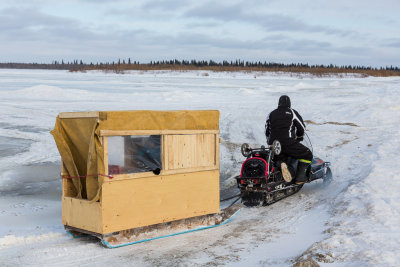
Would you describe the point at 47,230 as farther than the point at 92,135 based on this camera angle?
Yes

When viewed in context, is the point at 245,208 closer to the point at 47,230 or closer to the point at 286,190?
the point at 286,190

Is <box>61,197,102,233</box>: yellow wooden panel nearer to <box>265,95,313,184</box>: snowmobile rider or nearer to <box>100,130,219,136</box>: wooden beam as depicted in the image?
<box>100,130,219,136</box>: wooden beam

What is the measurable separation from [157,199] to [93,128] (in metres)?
1.26

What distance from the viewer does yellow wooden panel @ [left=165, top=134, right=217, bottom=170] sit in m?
6.67

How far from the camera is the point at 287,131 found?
8.39 meters

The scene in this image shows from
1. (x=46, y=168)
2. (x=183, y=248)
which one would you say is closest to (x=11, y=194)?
(x=46, y=168)

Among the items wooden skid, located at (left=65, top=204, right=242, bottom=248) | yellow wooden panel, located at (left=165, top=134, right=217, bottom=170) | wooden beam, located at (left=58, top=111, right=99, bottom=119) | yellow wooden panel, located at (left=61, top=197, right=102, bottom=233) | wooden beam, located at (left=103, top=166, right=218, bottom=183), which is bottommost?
wooden skid, located at (left=65, top=204, right=242, bottom=248)

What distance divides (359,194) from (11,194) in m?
5.91

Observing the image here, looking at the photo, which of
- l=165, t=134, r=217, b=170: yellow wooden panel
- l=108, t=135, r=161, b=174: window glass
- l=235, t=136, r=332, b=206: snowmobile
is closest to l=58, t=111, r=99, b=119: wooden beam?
l=108, t=135, r=161, b=174: window glass

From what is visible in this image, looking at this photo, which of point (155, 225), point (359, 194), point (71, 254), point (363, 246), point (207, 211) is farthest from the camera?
point (359, 194)

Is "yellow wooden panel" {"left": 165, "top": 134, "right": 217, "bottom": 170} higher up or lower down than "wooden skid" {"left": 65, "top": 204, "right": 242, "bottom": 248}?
higher up

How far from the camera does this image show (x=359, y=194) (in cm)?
764

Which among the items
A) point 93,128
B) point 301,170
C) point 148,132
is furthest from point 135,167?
point 301,170

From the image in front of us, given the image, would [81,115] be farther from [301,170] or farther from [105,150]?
[301,170]
